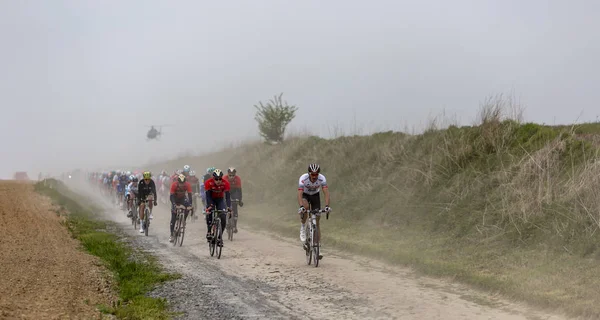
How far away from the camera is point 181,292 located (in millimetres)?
11898

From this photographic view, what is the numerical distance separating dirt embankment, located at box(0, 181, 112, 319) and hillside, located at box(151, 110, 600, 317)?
7362mm

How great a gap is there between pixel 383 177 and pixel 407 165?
1.54m

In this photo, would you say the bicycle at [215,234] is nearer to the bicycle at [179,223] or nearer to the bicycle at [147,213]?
the bicycle at [179,223]

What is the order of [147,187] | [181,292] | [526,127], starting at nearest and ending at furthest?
[181,292] → [526,127] → [147,187]

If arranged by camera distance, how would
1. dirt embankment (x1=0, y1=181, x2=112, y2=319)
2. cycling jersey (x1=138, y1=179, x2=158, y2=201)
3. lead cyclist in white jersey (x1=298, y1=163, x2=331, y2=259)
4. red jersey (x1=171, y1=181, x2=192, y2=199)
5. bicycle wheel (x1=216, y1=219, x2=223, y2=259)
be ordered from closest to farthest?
dirt embankment (x1=0, y1=181, x2=112, y2=319), lead cyclist in white jersey (x1=298, y1=163, x2=331, y2=259), bicycle wheel (x1=216, y1=219, x2=223, y2=259), red jersey (x1=171, y1=181, x2=192, y2=199), cycling jersey (x1=138, y1=179, x2=158, y2=201)

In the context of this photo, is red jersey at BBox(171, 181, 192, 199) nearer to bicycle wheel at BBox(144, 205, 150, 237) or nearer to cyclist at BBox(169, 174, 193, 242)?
cyclist at BBox(169, 174, 193, 242)

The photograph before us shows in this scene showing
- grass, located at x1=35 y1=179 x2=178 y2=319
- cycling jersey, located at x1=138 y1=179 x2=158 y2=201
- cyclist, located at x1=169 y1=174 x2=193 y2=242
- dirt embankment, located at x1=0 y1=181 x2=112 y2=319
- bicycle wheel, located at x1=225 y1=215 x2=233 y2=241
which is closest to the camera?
dirt embankment, located at x1=0 y1=181 x2=112 y2=319

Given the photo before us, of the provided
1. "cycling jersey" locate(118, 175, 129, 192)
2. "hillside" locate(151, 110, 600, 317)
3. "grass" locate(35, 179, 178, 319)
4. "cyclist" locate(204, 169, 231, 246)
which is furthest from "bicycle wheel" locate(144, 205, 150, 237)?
"cycling jersey" locate(118, 175, 129, 192)

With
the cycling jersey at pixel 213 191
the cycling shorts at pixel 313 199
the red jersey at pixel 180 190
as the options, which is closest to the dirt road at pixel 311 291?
the cycling shorts at pixel 313 199

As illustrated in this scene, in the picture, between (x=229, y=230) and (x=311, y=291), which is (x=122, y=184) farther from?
(x=311, y=291)

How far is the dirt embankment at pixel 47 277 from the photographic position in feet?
31.5

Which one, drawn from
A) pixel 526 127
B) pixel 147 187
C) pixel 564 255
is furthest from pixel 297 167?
pixel 564 255

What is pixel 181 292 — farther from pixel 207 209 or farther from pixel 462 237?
pixel 462 237

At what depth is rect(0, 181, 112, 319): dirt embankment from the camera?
378 inches
